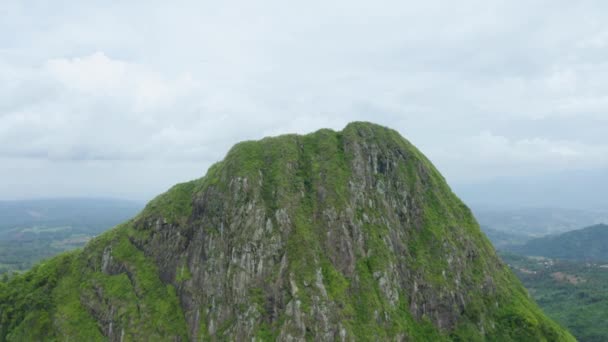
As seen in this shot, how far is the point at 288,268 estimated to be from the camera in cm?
5209

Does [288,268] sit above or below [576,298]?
above

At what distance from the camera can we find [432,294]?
5559cm

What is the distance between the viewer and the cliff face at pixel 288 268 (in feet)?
167

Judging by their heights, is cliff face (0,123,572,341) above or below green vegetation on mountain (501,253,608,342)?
above

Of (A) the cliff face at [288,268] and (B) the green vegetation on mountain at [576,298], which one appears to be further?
(B) the green vegetation on mountain at [576,298]

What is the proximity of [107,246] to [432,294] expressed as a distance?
5191cm

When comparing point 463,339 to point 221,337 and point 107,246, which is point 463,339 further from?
point 107,246

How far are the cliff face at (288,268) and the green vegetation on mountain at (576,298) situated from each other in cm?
5901

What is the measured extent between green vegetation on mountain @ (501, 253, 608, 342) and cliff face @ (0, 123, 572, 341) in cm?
5901

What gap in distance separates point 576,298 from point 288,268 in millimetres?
139167

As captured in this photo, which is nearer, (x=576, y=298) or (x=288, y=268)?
(x=288, y=268)

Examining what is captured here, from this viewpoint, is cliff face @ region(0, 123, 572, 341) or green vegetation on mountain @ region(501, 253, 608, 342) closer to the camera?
cliff face @ region(0, 123, 572, 341)

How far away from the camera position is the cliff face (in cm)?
5097

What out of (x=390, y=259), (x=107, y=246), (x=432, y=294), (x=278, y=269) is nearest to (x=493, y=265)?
(x=432, y=294)
